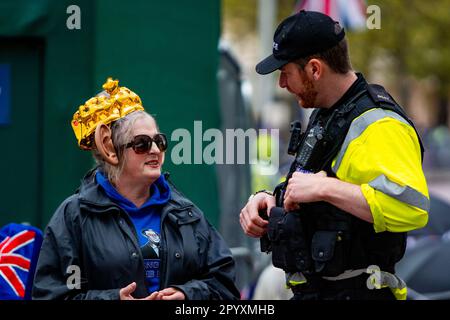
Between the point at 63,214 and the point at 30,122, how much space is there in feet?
9.07

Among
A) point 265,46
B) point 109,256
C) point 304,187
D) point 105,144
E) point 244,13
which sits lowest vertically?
point 109,256

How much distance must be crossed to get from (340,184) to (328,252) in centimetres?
27

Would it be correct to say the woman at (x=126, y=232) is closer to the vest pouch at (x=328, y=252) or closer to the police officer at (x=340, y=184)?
the police officer at (x=340, y=184)

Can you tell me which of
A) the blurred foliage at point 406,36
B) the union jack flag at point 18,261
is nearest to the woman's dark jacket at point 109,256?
the union jack flag at point 18,261

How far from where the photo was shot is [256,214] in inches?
164

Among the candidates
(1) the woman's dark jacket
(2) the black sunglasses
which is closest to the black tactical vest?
(1) the woman's dark jacket

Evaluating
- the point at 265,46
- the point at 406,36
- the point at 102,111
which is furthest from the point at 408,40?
the point at 102,111

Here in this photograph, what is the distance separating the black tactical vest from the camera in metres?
3.90

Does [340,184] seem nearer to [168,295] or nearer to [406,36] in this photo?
[168,295]

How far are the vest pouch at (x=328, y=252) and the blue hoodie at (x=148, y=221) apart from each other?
665mm

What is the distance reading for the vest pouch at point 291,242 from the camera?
3969 millimetres

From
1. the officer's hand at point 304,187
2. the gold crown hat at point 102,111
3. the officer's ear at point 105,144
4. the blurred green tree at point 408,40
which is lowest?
the officer's hand at point 304,187

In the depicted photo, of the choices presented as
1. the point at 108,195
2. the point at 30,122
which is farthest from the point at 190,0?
the point at 108,195
